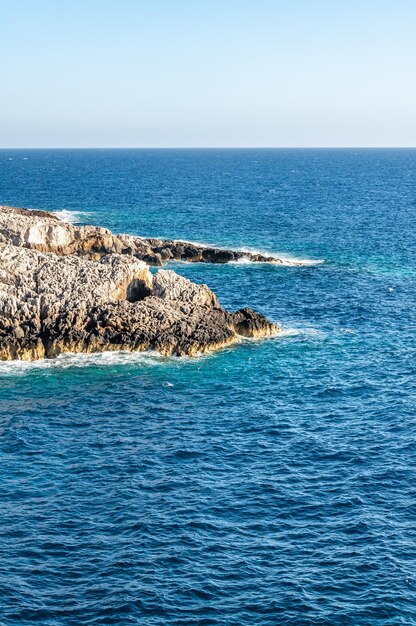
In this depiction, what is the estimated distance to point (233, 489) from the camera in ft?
161

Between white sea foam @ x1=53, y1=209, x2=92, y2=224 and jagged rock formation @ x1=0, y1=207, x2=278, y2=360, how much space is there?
65322mm

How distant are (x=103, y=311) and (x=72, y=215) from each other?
3529 inches

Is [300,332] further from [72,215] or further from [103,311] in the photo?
[72,215]

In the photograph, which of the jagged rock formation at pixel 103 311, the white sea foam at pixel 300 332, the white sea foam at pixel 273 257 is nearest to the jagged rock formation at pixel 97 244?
the white sea foam at pixel 273 257

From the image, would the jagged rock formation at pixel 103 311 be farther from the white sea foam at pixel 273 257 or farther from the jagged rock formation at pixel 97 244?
the white sea foam at pixel 273 257

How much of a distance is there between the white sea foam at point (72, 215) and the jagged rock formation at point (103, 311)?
6532 centimetres

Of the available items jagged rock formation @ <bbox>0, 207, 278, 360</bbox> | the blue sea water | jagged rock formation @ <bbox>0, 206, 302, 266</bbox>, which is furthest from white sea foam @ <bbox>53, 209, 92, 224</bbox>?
the blue sea water

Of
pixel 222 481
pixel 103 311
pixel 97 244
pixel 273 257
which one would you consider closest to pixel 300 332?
pixel 103 311

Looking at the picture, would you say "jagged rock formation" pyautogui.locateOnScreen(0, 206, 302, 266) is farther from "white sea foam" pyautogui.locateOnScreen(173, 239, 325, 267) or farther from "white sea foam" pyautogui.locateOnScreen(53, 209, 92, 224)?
"white sea foam" pyautogui.locateOnScreen(53, 209, 92, 224)

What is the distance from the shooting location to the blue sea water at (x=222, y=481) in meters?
38.7

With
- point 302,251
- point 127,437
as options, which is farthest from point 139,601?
point 302,251

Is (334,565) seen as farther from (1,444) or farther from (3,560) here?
(1,444)

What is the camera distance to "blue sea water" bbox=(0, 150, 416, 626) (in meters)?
38.7

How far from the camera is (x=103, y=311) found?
74625 millimetres
